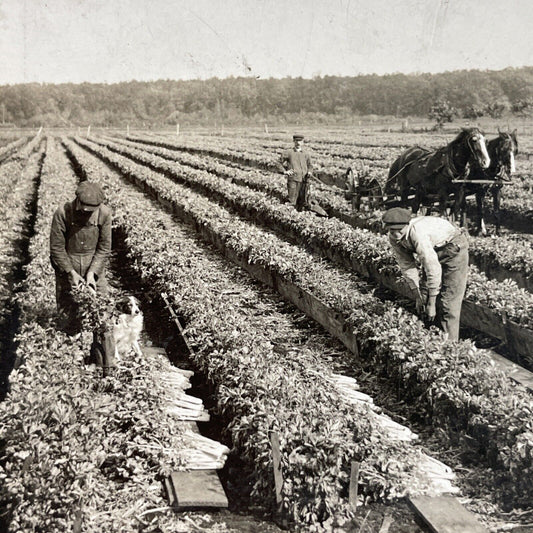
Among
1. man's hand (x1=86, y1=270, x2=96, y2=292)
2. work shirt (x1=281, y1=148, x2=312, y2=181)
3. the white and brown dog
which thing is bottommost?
the white and brown dog

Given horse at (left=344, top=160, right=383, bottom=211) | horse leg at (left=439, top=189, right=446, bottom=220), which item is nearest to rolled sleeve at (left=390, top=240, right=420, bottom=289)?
horse leg at (left=439, top=189, right=446, bottom=220)

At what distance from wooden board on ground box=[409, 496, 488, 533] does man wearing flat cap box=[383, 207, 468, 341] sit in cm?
198

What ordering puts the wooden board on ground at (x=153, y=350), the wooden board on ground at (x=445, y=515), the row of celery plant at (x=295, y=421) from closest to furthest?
the wooden board on ground at (x=445, y=515) → the row of celery plant at (x=295, y=421) → the wooden board on ground at (x=153, y=350)

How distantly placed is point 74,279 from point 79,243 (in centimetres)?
41

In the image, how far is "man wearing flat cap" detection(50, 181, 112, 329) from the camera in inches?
210

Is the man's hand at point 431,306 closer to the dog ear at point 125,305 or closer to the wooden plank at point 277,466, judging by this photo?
the wooden plank at point 277,466

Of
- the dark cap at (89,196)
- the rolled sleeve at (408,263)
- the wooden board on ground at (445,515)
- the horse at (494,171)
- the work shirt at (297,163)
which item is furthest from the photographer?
the work shirt at (297,163)

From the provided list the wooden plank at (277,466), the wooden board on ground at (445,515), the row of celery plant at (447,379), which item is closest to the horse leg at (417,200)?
the row of celery plant at (447,379)

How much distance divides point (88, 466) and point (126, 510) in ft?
1.52

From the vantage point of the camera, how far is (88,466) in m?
3.37

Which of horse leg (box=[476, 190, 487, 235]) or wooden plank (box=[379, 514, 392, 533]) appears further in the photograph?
horse leg (box=[476, 190, 487, 235])

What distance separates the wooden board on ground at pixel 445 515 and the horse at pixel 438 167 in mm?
7415

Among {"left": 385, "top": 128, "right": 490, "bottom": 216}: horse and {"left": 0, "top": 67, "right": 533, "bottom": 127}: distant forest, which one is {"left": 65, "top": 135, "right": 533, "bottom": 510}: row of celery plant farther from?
{"left": 0, "top": 67, "right": 533, "bottom": 127}: distant forest

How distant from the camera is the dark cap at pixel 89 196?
514 cm
